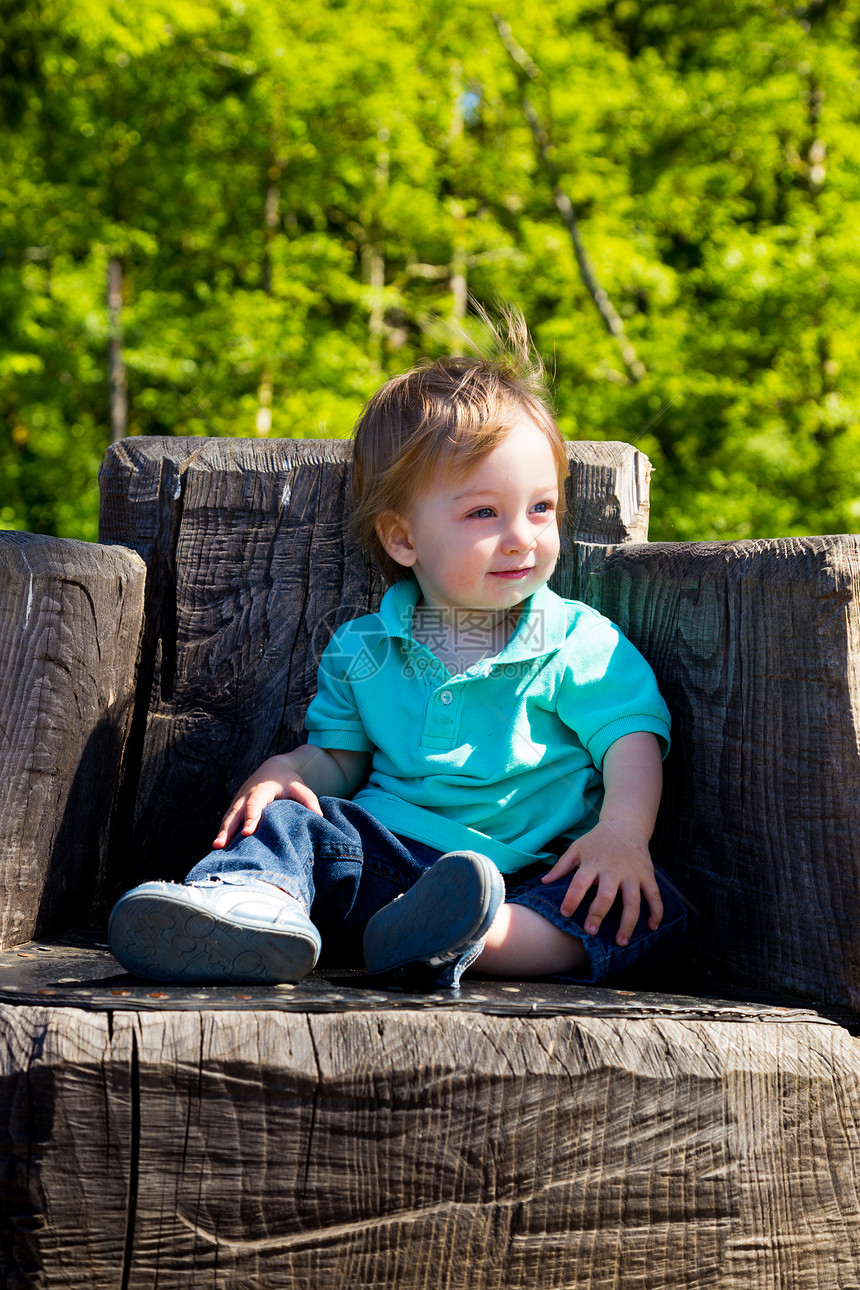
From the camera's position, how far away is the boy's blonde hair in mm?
1881

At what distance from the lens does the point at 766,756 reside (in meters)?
1.60

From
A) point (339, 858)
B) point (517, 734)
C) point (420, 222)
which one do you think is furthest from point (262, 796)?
point (420, 222)

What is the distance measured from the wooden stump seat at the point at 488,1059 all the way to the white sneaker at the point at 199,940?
4 centimetres

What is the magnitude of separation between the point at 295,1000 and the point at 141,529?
128 centimetres

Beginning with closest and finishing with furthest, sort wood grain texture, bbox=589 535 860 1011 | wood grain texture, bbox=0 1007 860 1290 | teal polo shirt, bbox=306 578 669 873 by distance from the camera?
1. wood grain texture, bbox=0 1007 860 1290
2. wood grain texture, bbox=589 535 860 1011
3. teal polo shirt, bbox=306 578 669 873

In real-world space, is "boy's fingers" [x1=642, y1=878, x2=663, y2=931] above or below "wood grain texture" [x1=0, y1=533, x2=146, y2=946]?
below

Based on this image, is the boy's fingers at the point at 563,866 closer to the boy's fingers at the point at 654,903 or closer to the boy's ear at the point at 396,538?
the boy's fingers at the point at 654,903

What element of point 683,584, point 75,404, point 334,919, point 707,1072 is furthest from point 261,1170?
point 75,404

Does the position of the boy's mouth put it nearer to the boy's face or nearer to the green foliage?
the boy's face

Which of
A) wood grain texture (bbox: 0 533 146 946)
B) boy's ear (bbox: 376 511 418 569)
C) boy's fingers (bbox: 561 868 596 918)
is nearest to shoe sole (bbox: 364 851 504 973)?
boy's fingers (bbox: 561 868 596 918)

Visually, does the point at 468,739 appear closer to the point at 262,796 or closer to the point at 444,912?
the point at 262,796

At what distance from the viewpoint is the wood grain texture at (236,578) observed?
215 cm

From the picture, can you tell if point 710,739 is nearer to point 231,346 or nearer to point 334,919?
point 334,919

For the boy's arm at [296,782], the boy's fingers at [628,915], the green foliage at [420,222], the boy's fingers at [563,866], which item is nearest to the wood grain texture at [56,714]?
the boy's arm at [296,782]
